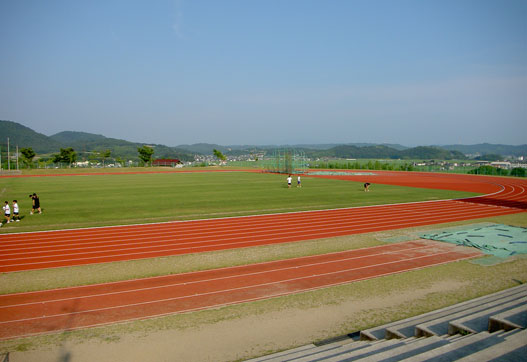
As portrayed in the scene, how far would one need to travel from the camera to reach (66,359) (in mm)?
6570

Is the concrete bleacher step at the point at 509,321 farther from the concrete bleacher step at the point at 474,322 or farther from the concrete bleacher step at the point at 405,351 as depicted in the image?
the concrete bleacher step at the point at 405,351

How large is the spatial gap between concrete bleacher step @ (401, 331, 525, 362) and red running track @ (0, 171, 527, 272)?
10.4m

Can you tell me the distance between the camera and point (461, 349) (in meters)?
4.42

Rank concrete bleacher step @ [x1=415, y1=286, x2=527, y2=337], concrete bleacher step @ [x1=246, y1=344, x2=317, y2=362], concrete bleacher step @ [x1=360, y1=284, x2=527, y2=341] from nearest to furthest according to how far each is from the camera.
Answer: concrete bleacher step @ [x1=246, y1=344, x2=317, y2=362] < concrete bleacher step @ [x1=415, y1=286, x2=527, y2=337] < concrete bleacher step @ [x1=360, y1=284, x2=527, y2=341]

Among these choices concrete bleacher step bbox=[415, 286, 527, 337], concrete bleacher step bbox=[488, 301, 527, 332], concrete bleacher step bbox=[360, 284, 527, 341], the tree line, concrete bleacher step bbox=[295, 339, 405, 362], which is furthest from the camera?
the tree line

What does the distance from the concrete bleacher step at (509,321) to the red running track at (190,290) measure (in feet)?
16.7

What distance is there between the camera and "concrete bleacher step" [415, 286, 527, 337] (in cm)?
590

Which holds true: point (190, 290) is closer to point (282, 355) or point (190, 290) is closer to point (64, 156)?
A: point (282, 355)

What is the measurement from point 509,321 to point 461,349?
1.41m

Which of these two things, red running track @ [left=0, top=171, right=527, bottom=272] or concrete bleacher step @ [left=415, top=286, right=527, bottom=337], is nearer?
concrete bleacher step @ [left=415, top=286, right=527, bottom=337]

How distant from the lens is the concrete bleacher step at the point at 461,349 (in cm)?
427

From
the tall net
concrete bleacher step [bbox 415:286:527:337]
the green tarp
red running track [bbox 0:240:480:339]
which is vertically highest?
the tall net

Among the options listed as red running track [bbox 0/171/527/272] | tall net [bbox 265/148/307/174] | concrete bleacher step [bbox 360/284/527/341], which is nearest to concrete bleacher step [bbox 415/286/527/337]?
concrete bleacher step [bbox 360/284/527/341]

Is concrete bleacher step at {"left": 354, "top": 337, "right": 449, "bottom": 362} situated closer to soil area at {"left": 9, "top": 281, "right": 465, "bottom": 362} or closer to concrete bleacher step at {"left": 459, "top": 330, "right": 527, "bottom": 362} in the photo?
concrete bleacher step at {"left": 459, "top": 330, "right": 527, "bottom": 362}
